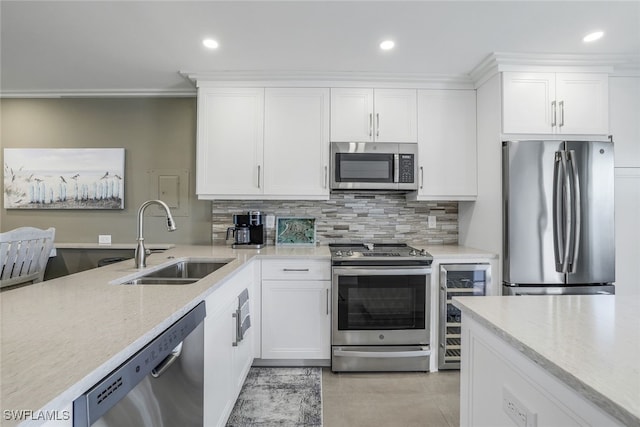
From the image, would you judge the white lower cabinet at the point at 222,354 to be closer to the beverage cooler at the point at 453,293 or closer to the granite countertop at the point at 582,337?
the granite countertop at the point at 582,337

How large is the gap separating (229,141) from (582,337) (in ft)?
8.53

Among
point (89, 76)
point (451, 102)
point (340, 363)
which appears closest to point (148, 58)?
point (89, 76)

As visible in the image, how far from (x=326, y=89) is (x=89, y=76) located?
210 cm

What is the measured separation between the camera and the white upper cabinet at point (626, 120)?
2.48 m

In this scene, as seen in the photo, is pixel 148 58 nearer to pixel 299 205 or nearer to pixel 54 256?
pixel 299 205

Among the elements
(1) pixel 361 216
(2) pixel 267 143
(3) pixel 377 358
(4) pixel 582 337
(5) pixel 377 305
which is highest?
(2) pixel 267 143

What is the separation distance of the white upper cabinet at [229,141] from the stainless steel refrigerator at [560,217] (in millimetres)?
2056

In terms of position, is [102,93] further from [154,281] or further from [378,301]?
[378,301]

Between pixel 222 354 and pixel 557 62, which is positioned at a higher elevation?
pixel 557 62

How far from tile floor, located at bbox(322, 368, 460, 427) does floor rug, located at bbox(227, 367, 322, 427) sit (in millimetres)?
83

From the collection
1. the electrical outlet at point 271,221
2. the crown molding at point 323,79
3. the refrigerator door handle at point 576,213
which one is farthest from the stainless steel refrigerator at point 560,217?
the electrical outlet at point 271,221

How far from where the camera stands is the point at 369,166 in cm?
269

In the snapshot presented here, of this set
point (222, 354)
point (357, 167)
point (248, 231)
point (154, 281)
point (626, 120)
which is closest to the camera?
point (222, 354)

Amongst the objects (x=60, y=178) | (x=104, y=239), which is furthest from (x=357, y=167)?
(x=60, y=178)
